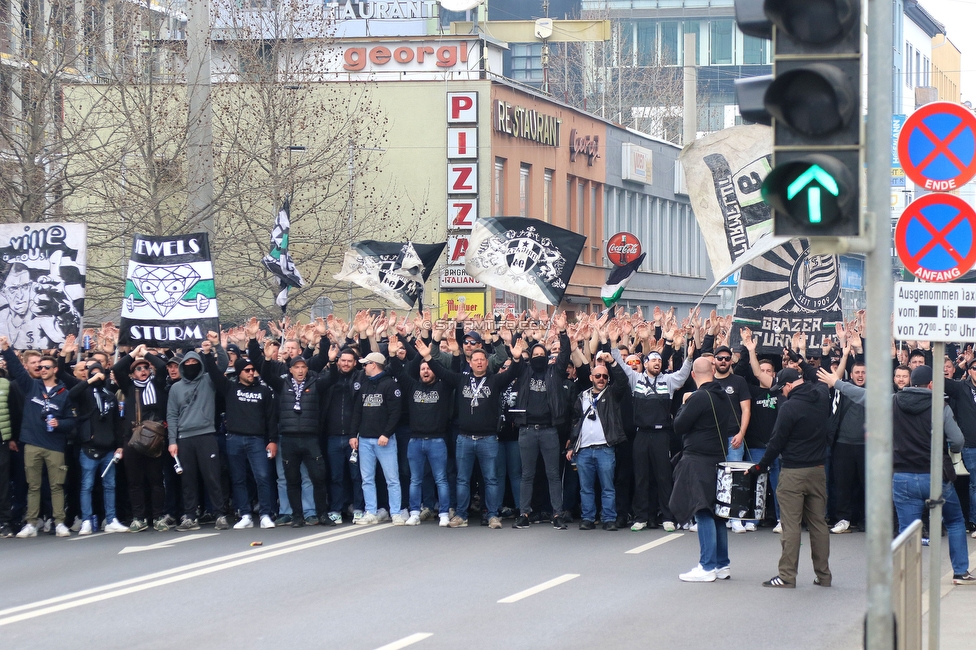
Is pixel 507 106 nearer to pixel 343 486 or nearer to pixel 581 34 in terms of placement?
pixel 581 34

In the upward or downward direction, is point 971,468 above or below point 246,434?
below

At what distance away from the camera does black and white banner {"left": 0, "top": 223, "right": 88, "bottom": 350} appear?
648 inches

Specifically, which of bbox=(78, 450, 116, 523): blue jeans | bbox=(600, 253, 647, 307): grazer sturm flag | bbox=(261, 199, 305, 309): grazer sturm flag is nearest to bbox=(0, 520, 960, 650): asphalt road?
bbox=(78, 450, 116, 523): blue jeans

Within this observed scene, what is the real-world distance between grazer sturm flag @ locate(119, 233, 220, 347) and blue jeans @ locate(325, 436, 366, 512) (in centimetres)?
194

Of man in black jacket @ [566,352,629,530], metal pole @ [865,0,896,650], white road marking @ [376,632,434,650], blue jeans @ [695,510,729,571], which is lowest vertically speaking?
white road marking @ [376,632,434,650]

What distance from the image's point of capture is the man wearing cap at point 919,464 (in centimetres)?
1178

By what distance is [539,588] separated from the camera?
1197cm

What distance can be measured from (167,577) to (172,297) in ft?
14.5

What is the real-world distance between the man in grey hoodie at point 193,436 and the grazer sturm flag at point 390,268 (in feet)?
14.0

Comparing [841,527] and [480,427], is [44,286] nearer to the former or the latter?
[480,427]

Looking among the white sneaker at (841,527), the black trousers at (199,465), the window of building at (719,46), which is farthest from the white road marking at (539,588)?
the window of building at (719,46)

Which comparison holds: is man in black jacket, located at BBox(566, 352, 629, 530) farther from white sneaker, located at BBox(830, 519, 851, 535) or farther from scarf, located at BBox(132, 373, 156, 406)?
scarf, located at BBox(132, 373, 156, 406)

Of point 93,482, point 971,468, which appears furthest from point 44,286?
point 971,468

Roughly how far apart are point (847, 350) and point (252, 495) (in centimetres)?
709
